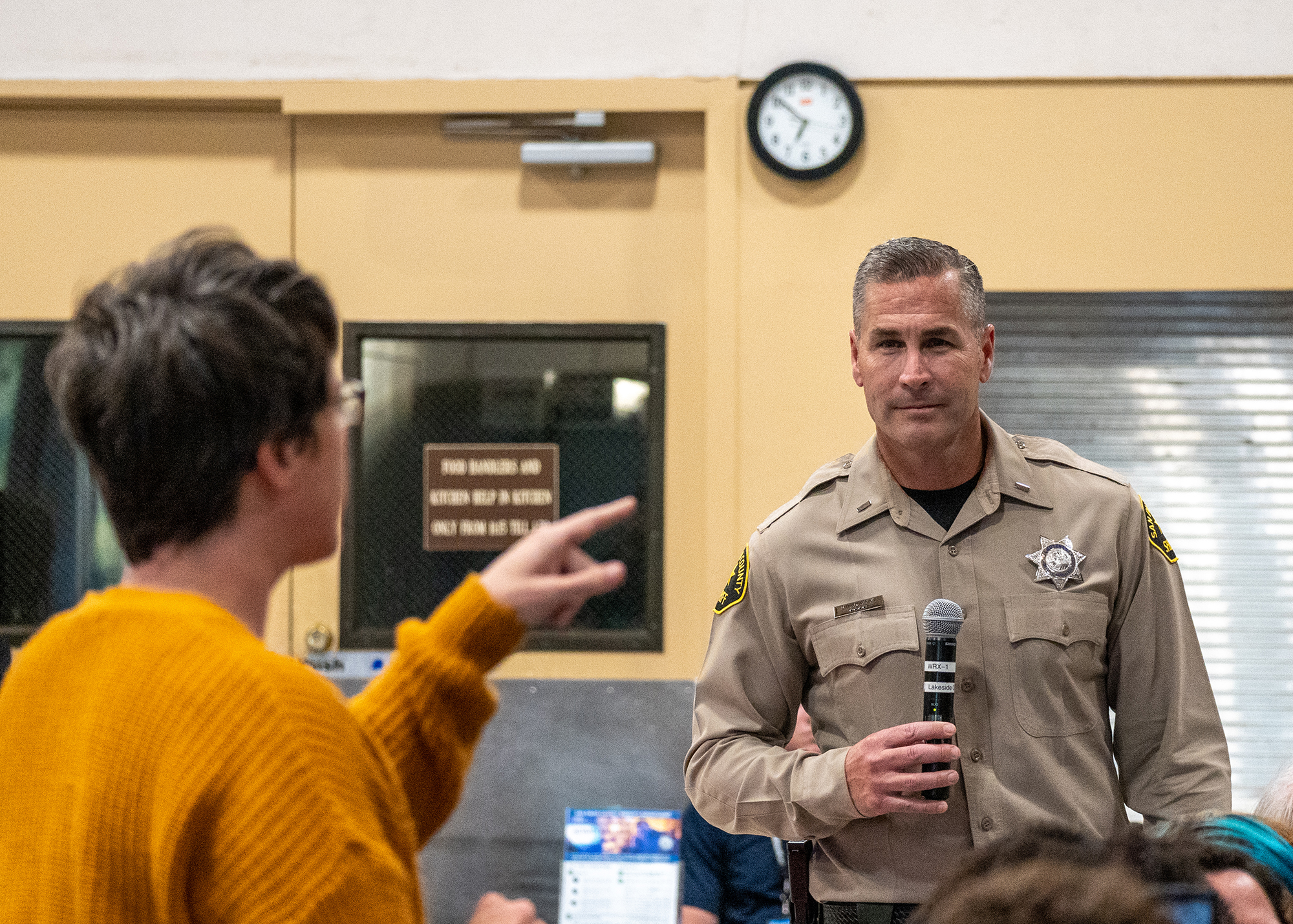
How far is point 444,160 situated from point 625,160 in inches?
27.4

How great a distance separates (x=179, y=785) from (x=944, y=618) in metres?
1.33

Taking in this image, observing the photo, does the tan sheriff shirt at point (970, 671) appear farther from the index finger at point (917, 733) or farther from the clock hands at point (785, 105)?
the clock hands at point (785, 105)

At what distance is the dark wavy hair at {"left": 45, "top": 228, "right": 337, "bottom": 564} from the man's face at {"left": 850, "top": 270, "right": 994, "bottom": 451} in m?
1.33

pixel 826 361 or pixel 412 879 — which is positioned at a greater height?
pixel 826 361

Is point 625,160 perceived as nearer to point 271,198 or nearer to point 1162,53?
point 271,198

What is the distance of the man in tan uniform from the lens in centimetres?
195

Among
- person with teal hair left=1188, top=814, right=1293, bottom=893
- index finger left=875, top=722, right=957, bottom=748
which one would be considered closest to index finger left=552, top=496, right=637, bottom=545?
person with teal hair left=1188, top=814, right=1293, bottom=893

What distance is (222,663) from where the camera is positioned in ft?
2.77

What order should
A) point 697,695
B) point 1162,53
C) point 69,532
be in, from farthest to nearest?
1. point 69,532
2. point 1162,53
3. point 697,695

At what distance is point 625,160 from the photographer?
4.21 metres

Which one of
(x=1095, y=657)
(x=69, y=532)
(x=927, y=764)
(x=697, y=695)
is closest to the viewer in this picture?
(x=927, y=764)

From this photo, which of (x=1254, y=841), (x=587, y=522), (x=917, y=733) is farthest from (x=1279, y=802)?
(x=587, y=522)

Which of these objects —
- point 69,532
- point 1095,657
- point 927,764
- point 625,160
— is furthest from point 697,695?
point 69,532

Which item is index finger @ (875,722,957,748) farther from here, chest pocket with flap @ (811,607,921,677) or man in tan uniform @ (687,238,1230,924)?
chest pocket with flap @ (811,607,921,677)
